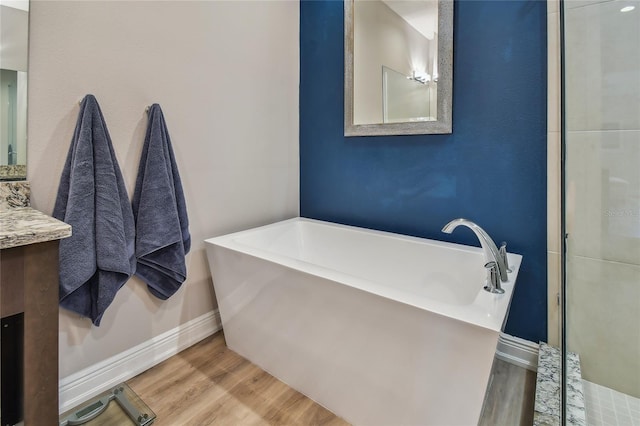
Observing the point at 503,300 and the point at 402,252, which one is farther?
the point at 402,252

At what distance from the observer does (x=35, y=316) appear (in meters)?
0.93

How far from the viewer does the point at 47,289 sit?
0.94m

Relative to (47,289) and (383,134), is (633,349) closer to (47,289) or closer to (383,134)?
(383,134)

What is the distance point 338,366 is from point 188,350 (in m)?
1.00

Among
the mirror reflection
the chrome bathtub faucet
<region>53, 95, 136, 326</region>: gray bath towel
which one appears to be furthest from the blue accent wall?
<region>53, 95, 136, 326</region>: gray bath towel

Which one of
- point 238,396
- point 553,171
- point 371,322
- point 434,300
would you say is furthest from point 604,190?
point 238,396

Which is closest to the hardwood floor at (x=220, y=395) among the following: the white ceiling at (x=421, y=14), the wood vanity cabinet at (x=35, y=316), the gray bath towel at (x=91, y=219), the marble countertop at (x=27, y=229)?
the gray bath towel at (x=91, y=219)

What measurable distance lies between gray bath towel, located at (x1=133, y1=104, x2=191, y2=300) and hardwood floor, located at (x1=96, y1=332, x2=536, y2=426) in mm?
461

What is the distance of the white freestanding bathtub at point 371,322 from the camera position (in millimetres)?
1050

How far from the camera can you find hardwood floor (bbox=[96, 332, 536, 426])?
1.41m

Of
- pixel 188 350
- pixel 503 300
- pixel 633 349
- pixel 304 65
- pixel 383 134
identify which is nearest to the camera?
pixel 503 300

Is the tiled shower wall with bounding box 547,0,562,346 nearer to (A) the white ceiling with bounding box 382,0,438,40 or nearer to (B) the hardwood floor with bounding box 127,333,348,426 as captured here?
(A) the white ceiling with bounding box 382,0,438,40

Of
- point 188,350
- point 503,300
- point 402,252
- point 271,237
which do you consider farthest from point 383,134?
point 188,350

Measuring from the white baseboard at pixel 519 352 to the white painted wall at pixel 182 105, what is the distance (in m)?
1.62
